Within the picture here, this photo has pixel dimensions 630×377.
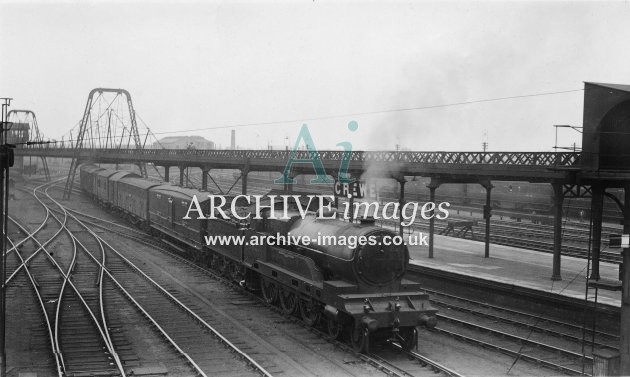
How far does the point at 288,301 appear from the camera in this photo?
15242mm

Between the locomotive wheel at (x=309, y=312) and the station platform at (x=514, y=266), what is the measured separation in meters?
6.49

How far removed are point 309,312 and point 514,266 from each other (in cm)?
1019

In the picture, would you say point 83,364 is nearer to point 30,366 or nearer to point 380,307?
point 30,366

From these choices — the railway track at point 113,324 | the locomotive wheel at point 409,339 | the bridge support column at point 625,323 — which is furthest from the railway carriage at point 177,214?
the bridge support column at point 625,323

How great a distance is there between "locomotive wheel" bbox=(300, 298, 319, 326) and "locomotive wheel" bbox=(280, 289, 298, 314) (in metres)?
0.29

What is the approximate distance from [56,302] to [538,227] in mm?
26479

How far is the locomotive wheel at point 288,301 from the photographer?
14.7m

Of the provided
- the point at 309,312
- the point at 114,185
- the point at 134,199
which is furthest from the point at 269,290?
the point at 114,185

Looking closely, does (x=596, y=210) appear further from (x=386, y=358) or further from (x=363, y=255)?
(x=386, y=358)

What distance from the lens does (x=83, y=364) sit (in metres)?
11.4

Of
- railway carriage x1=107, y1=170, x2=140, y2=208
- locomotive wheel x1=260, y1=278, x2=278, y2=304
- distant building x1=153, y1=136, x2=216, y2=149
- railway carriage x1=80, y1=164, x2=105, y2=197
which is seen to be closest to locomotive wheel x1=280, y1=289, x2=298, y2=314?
locomotive wheel x1=260, y1=278, x2=278, y2=304

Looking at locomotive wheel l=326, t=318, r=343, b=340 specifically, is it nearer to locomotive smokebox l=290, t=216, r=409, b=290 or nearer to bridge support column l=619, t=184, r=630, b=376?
locomotive smokebox l=290, t=216, r=409, b=290

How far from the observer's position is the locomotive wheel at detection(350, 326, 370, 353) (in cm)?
1175

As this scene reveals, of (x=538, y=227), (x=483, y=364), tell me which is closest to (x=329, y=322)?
(x=483, y=364)
